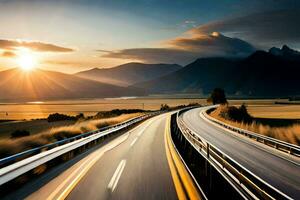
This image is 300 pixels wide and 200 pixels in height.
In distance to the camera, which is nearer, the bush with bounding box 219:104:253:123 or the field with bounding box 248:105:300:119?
the bush with bounding box 219:104:253:123

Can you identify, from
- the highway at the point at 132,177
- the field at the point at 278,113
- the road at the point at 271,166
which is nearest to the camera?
the highway at the point at 132,177

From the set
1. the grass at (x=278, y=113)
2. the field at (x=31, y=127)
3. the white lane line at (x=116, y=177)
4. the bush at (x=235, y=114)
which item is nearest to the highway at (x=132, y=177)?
the white lane line at (x=116, y=177)

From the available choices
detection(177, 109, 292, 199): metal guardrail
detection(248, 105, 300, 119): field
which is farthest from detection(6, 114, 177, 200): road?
detection(248, 105, 300, 119): field

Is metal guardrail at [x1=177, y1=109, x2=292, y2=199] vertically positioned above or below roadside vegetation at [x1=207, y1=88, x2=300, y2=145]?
above

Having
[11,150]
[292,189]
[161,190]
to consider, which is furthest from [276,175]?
[11,150]

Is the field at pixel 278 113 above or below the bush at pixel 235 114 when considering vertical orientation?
below

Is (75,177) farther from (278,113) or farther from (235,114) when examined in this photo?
(278,113)

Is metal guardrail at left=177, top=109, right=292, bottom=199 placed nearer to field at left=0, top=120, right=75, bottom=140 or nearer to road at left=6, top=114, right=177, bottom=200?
road at left=6, top=114, right=177, bottom=200

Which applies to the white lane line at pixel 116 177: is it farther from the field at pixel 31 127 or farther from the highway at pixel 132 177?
the field at pixel 31 127

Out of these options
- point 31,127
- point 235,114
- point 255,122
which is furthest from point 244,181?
point 235,114

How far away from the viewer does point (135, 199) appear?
26.9ft

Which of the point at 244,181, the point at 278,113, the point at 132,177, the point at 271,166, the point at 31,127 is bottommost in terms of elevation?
the point at 278,113

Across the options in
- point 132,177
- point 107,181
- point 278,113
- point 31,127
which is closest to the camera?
point 107,181

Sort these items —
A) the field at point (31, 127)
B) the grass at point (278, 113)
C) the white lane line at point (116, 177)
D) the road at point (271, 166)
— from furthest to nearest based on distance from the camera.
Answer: the grass at point (278, 113), the field at point (31, 127), the road at point (271, 166), the white lane line at point (116, 177)
